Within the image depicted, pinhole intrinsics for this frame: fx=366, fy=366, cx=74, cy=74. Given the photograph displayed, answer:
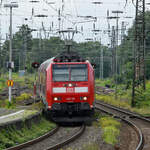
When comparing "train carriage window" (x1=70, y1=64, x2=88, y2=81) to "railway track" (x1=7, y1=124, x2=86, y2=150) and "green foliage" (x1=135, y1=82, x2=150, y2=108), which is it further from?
"green foliage" (x1=135, y1=82, x2=150, y2=108)

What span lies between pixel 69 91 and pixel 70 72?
0.92 metres

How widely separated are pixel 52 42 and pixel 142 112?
65.7m

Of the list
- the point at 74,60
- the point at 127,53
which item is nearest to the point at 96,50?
the point at 127,53

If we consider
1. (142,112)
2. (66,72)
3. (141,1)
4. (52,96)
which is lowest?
(142,112)

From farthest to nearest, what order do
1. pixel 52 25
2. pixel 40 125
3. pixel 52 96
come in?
pixel 52 25
pixel 52 96
pixel 40 125

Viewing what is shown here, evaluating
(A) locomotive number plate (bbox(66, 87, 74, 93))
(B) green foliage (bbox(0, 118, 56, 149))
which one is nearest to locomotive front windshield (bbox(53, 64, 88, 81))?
(A) locomotive number plate (bbox(66, 87, 74, 93))

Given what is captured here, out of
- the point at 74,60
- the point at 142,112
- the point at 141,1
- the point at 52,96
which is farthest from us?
the point at 141,1

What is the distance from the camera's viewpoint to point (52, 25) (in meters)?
42.7

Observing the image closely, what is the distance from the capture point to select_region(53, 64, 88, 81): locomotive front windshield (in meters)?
16.6

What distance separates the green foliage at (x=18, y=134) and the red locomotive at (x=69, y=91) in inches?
71.5

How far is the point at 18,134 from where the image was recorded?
12.5 metres

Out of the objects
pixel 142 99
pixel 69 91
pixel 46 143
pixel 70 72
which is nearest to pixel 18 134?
pixel 46 143

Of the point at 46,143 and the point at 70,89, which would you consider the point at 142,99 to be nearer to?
the point at 70,89

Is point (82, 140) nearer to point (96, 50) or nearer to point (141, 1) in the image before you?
point (141, 1)
